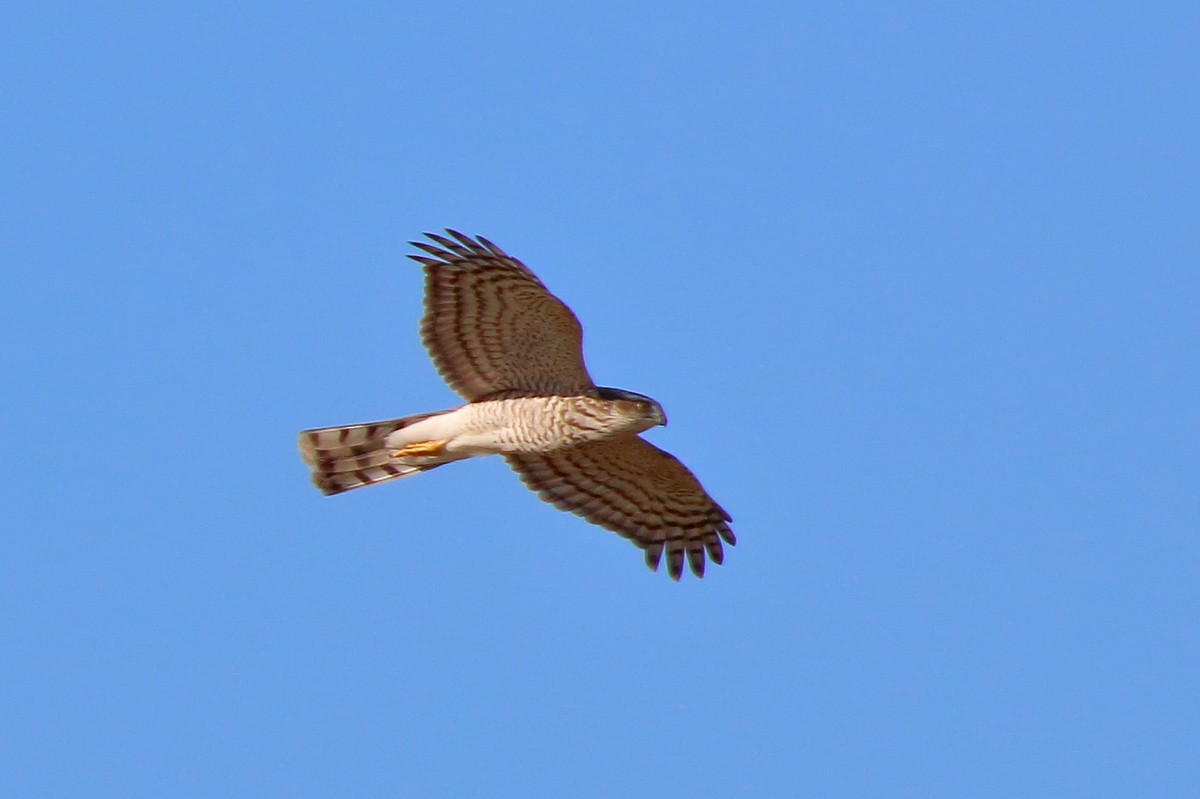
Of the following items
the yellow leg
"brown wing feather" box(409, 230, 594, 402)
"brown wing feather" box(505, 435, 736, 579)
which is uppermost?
"brown wing feather" box(409, 230, 594, 402)

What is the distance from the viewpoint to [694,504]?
17.1 metres

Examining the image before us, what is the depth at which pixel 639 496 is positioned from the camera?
55.9 feet

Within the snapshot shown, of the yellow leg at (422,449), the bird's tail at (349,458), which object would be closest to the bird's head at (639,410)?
the yellow leg at (422,449)

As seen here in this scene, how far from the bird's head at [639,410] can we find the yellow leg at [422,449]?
1414mm

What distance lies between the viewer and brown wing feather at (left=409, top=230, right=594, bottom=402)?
50.6ft

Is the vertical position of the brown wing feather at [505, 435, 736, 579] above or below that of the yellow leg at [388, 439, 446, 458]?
above

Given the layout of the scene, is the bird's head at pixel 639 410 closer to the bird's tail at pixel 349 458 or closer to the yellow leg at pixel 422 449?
the yellow leg at pixel 422 449

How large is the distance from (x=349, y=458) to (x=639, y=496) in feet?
7.95

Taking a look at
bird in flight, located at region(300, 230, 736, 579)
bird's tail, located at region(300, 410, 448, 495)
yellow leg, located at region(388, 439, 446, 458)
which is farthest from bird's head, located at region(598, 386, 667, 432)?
bird's tail, located at region(300, 410, 448, 495)

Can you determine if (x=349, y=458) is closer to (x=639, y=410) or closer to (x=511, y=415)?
(x=511, y=415)

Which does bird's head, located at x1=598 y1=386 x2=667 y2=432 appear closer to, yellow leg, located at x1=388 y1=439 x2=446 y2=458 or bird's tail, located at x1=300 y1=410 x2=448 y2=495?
yellow leg, located at x1=388 y1=439 x2=446 y2=458

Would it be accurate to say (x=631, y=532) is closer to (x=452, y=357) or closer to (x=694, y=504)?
(x=694, y=504)

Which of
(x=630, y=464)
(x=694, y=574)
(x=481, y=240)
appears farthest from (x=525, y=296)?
(x=694, y=574)

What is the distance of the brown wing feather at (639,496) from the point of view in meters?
16.7
